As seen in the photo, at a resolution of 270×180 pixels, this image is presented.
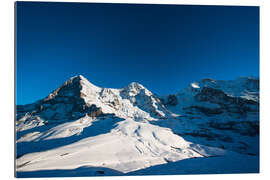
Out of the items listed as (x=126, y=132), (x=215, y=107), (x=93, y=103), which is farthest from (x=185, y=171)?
(x=215, y=107)

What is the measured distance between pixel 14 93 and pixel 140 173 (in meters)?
4.43

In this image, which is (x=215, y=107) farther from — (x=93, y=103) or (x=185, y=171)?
(x=185, y=171)

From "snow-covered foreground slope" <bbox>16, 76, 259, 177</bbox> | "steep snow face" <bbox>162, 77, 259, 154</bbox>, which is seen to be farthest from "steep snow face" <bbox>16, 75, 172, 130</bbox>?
"steep snow face" <bbox>162, 77, 259, 154</bbox>

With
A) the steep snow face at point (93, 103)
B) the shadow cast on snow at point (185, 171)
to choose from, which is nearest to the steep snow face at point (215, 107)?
the steep snow face at point (93, 103)

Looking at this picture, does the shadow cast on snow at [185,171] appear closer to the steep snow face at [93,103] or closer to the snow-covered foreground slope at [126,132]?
the snow-covered foreground slope at [126,132]

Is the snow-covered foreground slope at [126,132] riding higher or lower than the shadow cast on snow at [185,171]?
lower

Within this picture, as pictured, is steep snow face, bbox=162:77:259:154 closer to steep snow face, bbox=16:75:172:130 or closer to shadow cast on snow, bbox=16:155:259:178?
steep snow face, bbox=16:75:172:130

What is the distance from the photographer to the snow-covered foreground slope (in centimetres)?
496

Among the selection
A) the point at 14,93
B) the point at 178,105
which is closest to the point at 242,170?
the point at 14,93

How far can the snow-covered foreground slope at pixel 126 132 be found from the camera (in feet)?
16.3

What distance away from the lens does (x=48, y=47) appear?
5.67 metres

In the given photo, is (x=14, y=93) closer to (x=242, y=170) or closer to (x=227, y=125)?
(x=242, y=170)

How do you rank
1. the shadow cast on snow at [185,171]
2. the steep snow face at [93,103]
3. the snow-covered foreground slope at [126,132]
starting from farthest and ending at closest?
the steep snow face at [93,103] → the snow-covered foreground slope at [126,132] → the shadow cast on snow at [185,171]
